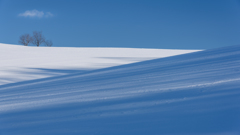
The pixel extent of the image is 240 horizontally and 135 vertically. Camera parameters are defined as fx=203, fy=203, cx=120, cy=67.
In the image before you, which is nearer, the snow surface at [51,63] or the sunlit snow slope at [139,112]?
the sunlit snow slope at [139,112]

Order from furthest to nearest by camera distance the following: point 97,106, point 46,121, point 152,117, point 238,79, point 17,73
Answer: point 17,73 → point 238,79 → point 97,106 → point 46,121 → point 152,117

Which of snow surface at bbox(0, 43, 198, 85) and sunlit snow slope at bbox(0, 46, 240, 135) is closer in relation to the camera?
sunlit snow slope at bbox(0, 46, 240, 135)

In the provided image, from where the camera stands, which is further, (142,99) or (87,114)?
(142,99)

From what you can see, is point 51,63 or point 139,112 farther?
point 51,63

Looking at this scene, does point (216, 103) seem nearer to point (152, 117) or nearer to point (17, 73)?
point (152, 117)

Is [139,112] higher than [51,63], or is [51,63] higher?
[51,63]

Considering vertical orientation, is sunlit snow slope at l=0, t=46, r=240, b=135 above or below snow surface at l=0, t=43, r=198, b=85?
below

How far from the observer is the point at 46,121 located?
111 cm

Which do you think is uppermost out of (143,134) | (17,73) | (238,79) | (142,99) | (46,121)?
(17,73)

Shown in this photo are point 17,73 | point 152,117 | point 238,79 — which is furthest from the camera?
point 17,73

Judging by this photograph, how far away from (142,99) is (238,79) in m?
0.70

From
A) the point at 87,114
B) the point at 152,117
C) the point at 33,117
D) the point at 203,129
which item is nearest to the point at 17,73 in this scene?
the point at 33,117

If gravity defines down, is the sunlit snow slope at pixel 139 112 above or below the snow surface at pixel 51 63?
below

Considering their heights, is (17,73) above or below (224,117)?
above
